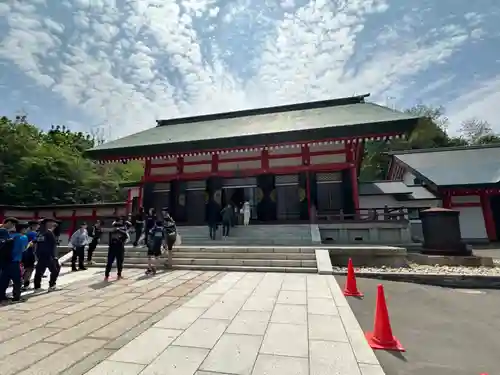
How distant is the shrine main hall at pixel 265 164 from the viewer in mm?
12695

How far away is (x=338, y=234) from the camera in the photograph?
11312mm

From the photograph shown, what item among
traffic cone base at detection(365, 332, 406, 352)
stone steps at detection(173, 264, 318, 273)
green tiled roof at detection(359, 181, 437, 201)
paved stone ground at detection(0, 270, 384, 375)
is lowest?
traffic cone base at detection(365, 332, 406, 352)

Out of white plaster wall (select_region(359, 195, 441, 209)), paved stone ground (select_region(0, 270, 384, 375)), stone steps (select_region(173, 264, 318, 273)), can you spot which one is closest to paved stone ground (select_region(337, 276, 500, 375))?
paved stone ground (select_region(0, 270, 384, 375))

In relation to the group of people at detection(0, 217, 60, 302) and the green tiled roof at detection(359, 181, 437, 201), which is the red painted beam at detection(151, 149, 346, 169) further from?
the group of people at detection(0, 217, 60, 302)

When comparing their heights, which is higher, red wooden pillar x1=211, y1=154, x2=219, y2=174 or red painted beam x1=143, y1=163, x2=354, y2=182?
red wooden pillar x1=211, y1=154, x2=219, y2=174

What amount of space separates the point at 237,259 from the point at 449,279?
5.56 m

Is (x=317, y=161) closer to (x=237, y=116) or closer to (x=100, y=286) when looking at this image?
(x=237, y=116)

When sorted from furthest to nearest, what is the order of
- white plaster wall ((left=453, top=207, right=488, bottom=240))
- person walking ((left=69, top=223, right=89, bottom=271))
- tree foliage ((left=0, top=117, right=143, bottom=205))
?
tree foliage ((left=0, top=117, right=143, bottom=205)) < white plaster wall ((left=453, top=207, right=488, bottom=240)) < person walking ((left=69, top=223, right=89, bottom=271))

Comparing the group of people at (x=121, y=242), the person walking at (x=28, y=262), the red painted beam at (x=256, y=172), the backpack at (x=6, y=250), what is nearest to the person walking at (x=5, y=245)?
the backpack at (x=6, y=250)

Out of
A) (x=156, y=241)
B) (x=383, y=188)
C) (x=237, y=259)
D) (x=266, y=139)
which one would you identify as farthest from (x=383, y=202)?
(x=156, y=241)

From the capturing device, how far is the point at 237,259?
8.34 m

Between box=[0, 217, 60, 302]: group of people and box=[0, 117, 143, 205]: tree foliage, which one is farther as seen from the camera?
box=[0, 117, 143, 205]: tree foliage

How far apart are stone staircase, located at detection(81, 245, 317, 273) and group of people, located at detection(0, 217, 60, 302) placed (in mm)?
2821

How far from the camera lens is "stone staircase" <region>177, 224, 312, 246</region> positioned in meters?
10.4
